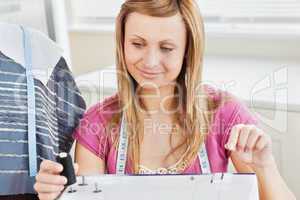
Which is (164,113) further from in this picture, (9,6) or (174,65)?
(9,6)

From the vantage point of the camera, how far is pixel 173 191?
24.6 inches

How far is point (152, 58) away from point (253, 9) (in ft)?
2.09

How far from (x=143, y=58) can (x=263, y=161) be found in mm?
248

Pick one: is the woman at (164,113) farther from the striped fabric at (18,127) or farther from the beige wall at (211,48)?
the beige wall at (211,48)

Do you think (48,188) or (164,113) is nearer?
(48,188)

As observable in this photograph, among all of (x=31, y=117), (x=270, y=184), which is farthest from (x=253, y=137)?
(x=31, y=117)

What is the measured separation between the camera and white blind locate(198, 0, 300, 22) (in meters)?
1.23

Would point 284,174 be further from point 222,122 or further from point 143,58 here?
point 143,58

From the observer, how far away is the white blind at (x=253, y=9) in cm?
123

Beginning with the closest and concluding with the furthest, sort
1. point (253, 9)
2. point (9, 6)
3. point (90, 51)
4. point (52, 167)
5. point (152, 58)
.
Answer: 1. point (52, 167)
2. point (152, 58)
3. point (9, 6)
4. point (253, 9)
5. point (90, 51)

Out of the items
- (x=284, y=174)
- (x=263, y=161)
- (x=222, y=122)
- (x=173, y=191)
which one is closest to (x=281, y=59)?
(x=284, y=174)

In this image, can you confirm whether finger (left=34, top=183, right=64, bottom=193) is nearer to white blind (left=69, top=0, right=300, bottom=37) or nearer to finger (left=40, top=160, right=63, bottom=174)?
finger (left=40, top=160, right=63, bottom=174)

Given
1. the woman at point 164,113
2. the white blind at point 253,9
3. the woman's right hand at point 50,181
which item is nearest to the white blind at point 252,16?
the white blind at point 253,9

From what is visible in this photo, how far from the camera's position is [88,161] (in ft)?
2.66
